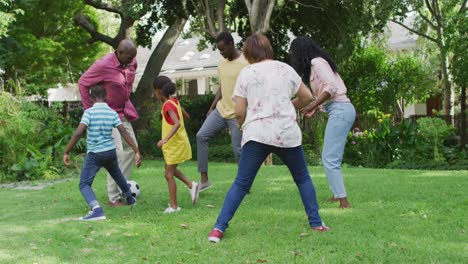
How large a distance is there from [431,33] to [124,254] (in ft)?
99.1

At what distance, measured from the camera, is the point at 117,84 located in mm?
7543

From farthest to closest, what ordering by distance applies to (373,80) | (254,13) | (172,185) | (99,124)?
(373,80), (254,13), (172,185), (99,124)

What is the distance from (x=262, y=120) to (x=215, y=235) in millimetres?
1041

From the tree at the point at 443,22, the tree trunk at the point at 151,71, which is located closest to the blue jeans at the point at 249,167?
the tree at the point at 443,22

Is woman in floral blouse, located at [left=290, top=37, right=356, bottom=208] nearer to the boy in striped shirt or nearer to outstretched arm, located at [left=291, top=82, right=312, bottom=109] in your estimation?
outstretched arm, located at [left=291, top=82, right=312, bottom=109]

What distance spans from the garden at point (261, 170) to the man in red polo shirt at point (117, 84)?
0.58 metres

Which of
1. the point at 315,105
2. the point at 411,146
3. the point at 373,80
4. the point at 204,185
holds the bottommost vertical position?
the point at 411,146

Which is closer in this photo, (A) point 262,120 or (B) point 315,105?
(A) point 262,120

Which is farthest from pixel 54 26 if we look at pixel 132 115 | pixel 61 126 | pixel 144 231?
pixel 144 231

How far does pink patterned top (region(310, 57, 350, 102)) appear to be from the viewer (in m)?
6.48

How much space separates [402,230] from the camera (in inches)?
221

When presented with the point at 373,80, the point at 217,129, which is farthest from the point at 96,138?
the point at 373,80

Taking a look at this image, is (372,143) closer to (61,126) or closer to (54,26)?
(61,126)

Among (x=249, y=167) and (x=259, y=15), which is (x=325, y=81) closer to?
(x=249, y=167)
